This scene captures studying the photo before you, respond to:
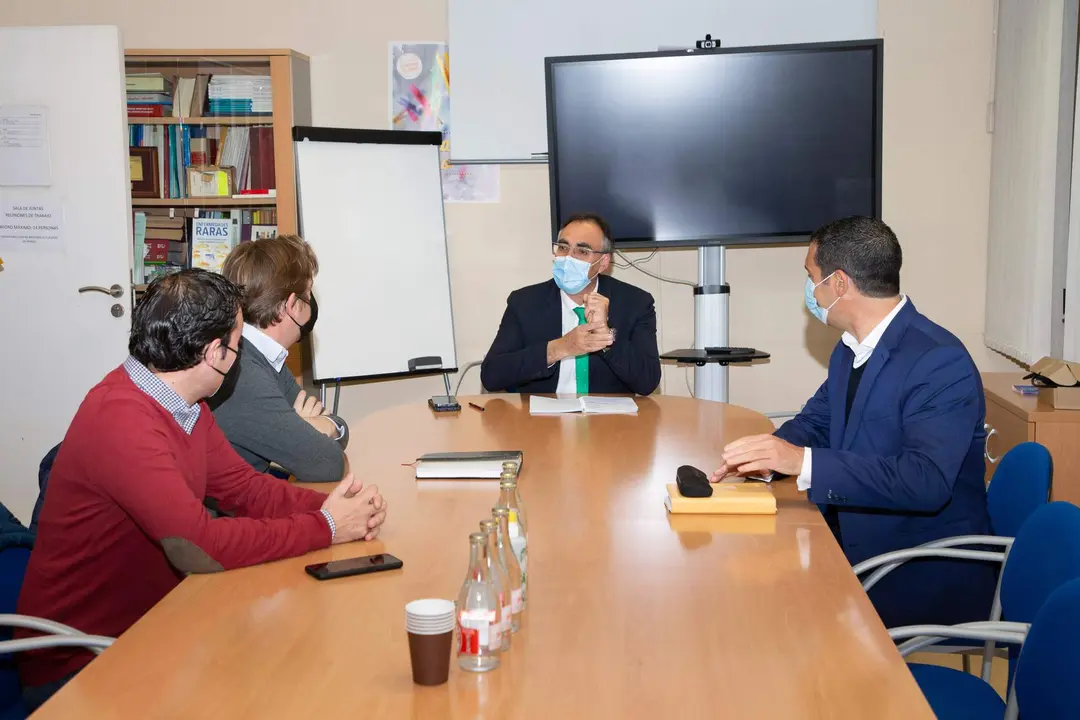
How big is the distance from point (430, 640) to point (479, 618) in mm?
84

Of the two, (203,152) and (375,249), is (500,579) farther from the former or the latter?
(203,152)

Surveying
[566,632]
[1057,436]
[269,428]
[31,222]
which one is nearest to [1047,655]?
[566,632]

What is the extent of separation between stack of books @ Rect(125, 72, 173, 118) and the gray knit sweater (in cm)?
302

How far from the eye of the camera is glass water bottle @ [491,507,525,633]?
151cm

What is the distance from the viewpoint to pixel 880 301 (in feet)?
8.66

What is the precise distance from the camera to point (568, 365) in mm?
4062

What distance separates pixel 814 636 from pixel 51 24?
5130 millimetres

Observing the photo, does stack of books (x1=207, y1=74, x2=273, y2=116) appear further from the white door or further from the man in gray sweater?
the man in gray sweater

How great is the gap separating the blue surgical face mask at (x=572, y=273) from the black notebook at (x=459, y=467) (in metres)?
1.52

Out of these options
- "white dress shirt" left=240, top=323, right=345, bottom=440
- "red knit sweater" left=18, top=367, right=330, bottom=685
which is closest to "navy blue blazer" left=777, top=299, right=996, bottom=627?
"red knit sweater" left=18, top=367, right=330, bottom=685

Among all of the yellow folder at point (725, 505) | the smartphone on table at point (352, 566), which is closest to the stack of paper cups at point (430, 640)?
the smartphone on table at point (352, 566)

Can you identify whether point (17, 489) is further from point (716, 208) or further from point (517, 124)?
point (716, 208)

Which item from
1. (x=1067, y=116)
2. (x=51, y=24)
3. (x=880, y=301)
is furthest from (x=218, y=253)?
(x=1067, y=116)

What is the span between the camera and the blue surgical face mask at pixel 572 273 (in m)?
3.95
